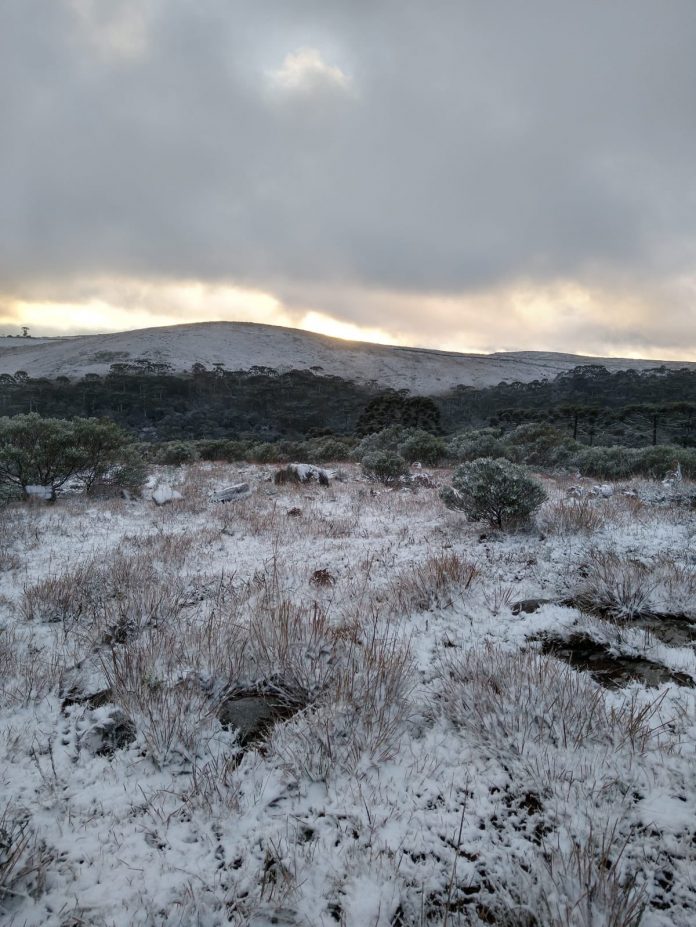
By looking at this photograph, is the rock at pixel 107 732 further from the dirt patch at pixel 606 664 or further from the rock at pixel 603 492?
the rock at pixel 603 492

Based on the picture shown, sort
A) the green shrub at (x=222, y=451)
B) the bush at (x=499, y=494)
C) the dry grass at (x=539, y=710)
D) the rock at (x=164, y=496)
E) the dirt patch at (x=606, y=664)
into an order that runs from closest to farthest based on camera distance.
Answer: the dry grass at (x=539, y=710) < the dirt patch at (x=606, y=664) < the bush at (x=499, y=494) < the rock at (x=164, y=496) < the green shrub at (x=222, y=451)

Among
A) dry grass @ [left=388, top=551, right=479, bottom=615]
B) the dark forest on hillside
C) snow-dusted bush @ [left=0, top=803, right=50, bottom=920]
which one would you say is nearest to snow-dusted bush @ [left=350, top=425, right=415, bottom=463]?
the dark forest on hillside

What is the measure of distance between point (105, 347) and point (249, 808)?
254 ft

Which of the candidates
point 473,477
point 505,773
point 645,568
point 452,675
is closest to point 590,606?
point 645,568

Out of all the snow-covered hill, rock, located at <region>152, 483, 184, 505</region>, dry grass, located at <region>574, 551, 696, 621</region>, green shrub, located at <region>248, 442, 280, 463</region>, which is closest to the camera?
dry grass, located at <region>574, 551, 696, 621</region>

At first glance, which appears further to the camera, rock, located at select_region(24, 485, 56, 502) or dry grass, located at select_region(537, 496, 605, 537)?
rock, located at select_region(24, 485, 56, 502)

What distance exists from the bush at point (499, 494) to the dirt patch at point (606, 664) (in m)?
3.19

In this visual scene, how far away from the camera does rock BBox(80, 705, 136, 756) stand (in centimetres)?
196

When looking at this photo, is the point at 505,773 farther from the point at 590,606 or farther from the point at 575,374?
the point at 575,374

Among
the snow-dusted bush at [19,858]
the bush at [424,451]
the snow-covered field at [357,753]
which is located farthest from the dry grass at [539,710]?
the bush at [424,451]

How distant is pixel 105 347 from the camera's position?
6606 cm

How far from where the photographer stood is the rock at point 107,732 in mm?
1955

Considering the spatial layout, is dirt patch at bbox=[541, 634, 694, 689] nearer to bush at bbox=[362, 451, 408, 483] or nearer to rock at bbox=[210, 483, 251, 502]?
rock at bbox=[210, 483, 251, 502]

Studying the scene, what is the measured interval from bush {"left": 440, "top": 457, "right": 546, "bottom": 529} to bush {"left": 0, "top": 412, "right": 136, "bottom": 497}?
8.65 m
